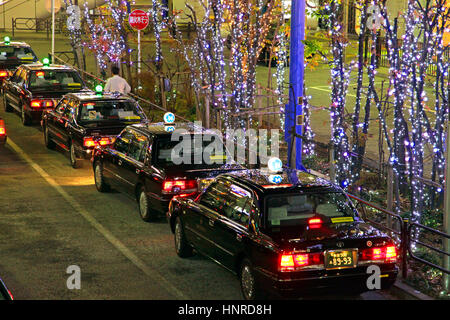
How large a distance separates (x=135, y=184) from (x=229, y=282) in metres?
3.74

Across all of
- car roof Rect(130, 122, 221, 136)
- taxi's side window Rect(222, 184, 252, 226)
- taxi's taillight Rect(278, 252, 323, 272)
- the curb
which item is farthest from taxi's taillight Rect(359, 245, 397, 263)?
car roof Rect(130, 122, 221, 136)

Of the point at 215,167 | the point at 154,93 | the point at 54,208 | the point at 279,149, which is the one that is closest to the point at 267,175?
Answer: the point at 215,167

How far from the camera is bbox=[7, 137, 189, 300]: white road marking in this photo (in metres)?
9.36

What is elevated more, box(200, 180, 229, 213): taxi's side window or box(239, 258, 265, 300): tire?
box(200, 180, 229, 213): taxi's side window

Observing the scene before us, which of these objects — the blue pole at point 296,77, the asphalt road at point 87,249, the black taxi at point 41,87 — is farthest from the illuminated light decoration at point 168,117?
the black taxi at point 41,87

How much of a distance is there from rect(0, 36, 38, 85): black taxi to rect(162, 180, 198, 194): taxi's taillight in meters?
15.4

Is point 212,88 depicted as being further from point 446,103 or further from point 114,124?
point 446,103

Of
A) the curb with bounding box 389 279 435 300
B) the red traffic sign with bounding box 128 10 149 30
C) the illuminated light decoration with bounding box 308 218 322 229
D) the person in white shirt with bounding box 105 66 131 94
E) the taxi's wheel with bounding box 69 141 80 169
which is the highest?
the red traffic sign with bounding box 128 10 149 30

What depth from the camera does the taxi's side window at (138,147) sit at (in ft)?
41.4

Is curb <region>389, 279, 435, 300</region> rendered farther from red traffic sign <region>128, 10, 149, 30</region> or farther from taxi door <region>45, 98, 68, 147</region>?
red traffic sign <region>128, 10, 149, 30</region>

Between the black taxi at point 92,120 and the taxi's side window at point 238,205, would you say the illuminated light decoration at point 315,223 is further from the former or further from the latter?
the black taxi at point 92,120

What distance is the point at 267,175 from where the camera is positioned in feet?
30.9

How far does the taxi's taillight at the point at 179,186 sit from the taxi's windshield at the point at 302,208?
3300mm

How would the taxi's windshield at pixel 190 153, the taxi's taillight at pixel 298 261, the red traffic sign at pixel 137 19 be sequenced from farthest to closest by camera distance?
the red traffic sign at pixel 137 19 → the taxi's windshield at pixel 190 153 → the taxi's taillight at pixel 298 261
